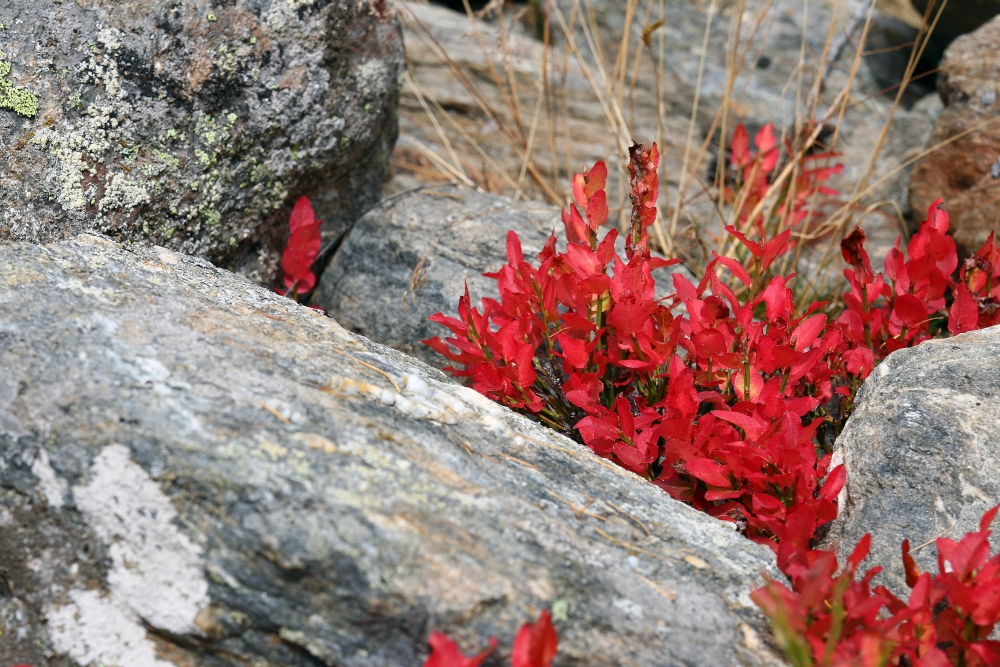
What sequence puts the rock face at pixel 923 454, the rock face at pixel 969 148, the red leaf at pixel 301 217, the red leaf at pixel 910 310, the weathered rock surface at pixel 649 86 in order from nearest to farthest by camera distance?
the rock face at pixel 923 454
the red leaf at pixel 910 310
the red leaf at pixel 301 217
the rock face at pixel 969 148
the weathered rock surface at pixel 649 86

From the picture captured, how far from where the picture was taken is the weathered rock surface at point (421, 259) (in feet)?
8.42

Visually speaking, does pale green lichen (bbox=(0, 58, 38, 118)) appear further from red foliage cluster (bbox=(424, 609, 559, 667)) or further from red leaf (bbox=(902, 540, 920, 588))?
red leaf (bbox=(902, 540, 920, 588))

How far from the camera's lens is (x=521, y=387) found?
77.2 inches

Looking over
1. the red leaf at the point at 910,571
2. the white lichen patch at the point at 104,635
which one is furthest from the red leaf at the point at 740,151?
the white lichen patch at the point at 104,635

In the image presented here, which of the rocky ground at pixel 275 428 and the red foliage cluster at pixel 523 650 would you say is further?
the rocky ground at pixel 275 428

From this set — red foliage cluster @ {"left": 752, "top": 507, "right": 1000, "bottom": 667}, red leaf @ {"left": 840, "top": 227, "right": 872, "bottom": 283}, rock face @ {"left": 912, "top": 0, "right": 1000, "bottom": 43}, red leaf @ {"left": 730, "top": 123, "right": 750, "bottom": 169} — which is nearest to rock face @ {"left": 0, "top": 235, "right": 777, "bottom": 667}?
red foliage cluster @ {"left": 752, "top": 507, "right": 1000, "bottom": 667}

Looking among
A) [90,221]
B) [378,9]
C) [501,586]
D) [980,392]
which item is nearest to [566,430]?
[501,586]

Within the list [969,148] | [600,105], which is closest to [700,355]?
[969,148]

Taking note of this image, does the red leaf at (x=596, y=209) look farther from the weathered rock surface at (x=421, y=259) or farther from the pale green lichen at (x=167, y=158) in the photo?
the pale green lichen at (x=167, y=158)

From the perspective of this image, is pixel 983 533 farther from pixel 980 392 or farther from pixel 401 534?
pixel 401 534

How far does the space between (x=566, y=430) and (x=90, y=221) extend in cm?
137

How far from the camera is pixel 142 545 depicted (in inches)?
53.4

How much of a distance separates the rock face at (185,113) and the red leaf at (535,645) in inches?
61.0

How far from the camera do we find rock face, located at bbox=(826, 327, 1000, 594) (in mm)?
1673
